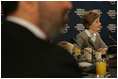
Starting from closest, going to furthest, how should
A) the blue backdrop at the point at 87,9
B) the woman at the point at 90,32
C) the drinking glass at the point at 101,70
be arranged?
the drinking glass at the point at 101,70 → the woman at the point at 90,32 → the blue backdrop at the point at 87,9

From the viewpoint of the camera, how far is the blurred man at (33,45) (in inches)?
21.1

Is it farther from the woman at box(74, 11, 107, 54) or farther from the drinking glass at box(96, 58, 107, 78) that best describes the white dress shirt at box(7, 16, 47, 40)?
the woman at box(74, 11, 107, 54)

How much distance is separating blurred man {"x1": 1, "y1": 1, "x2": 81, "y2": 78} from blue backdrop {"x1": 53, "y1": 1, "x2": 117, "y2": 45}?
361cm

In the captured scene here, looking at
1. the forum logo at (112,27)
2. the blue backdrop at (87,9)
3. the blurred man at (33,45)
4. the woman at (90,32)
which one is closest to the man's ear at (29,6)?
the blurred man at (33,45)

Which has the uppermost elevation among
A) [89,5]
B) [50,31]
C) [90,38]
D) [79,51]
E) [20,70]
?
[89,5]

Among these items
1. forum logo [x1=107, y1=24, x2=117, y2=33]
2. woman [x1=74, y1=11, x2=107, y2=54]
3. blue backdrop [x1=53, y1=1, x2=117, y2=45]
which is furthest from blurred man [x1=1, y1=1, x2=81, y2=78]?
forum logo [x1=107, y1=24, x2=117, y2=33]

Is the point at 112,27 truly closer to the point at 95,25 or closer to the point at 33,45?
the point at 95,25

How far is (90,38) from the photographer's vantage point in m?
2.82

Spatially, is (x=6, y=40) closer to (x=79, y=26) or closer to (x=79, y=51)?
(x=79, y=51)

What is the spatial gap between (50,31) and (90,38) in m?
2.24

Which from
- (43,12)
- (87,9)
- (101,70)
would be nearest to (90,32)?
(87,9)

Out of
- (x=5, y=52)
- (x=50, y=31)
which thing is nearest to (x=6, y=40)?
(x=5, y=52)

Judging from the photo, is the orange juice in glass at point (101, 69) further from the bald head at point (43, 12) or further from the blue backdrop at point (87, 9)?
the blue backdrop at point (87, 9)

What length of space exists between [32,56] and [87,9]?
3.83 m
